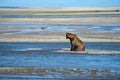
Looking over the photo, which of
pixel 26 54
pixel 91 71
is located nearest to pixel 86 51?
pixel 26 54

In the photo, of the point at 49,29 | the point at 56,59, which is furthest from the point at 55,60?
the point at 49,29

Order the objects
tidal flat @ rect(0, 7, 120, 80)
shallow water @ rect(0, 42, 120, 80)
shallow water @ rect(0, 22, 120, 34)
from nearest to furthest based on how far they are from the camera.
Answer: tidal flat @ rect(0, 7, 120, 80) → shallow water @ rect(0, 42, 120, 80) → shallow water @ rect(0, 22, 120, 34)

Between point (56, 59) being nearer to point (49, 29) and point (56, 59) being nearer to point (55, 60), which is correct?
point (55, 60)

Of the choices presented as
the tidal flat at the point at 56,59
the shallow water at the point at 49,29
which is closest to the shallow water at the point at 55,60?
the tidal flat at the point at 56,59

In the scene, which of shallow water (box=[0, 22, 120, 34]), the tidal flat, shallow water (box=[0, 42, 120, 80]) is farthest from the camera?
shallow water (box=[0, 22, 120, 34])

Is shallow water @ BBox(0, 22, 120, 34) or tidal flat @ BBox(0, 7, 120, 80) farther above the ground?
tidal flat @ BBox(0, 7, 120, 80)

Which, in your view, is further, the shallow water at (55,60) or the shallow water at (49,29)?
the shallow water at (49,29)

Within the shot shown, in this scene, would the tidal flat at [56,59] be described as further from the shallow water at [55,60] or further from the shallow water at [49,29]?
the shallow water at [49,29]

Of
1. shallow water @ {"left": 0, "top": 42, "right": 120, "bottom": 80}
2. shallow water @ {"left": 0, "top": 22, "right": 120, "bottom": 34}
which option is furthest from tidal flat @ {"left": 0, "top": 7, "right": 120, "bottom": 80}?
shallow water @ {"left": 0, "top": 22, "right": 120, "bottom": 34}

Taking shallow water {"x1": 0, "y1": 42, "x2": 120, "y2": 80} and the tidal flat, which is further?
shallow water {"x1": 0, "y1": 42, "x2": 120, "y2": 80}

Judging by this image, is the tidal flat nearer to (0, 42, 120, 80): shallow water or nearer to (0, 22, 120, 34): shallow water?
(0, 42, 120, 80): shallow water

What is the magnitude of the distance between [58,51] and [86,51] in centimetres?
116

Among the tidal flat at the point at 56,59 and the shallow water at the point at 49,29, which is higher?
the tidal flat at the point at 56,59

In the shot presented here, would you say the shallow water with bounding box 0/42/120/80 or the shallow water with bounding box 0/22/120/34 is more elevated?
the shallow water with bounding box 0/42/120/80
